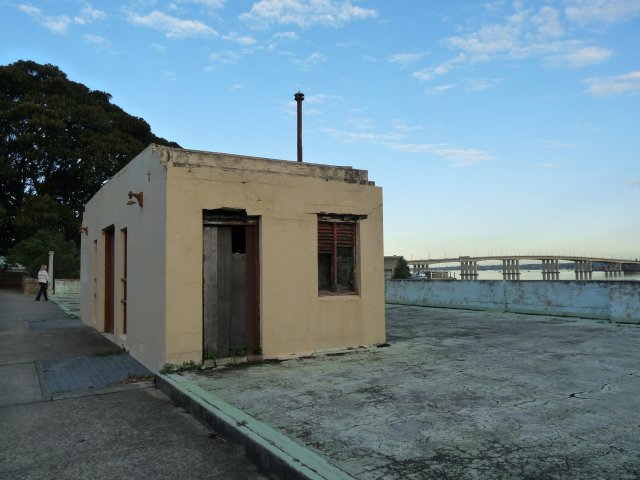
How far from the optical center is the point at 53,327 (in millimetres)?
12812

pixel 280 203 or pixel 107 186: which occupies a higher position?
pixel 107 186

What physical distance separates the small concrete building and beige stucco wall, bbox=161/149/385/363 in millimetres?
18

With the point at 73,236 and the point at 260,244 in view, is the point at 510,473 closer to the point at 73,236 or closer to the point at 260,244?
the point at 260,244

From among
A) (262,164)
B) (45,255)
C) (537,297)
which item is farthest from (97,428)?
(45,255)

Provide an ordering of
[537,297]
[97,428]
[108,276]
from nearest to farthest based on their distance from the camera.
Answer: [97,428] < [108,276] < [537,297]

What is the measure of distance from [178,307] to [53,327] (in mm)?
7985

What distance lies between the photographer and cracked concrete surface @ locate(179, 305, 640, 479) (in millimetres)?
3582

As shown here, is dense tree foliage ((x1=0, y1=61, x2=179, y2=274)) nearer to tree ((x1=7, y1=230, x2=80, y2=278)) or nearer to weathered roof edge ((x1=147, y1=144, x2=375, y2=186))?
tree ((x1=7, y1=230, x2=80, y2=278))

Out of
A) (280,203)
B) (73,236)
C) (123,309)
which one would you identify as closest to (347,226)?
(280,203)

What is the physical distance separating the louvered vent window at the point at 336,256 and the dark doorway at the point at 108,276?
19.7 feet

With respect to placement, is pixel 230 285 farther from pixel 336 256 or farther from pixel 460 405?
pixel 460 405

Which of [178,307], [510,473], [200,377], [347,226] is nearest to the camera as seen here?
[510,473]

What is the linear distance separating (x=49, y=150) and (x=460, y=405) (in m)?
35.5

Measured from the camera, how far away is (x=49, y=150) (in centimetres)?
3259
